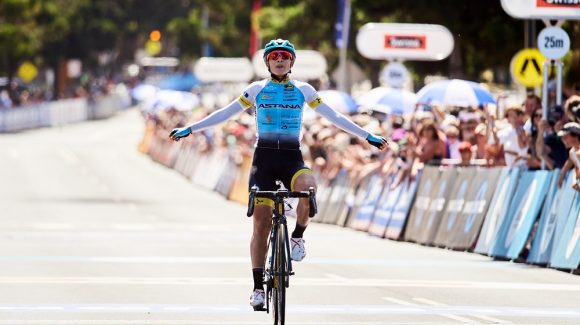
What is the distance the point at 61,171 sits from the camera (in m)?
51.6

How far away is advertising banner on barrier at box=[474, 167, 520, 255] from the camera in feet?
68.6

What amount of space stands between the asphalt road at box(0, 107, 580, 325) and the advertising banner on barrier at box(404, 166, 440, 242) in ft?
1.40

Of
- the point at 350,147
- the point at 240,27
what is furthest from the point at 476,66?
the point at 240,27

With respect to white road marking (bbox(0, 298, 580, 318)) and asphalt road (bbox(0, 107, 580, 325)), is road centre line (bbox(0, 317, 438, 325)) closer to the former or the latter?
asphalt road (bbox(0, 107, 580, 325))

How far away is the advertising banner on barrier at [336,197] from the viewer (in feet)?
96.2

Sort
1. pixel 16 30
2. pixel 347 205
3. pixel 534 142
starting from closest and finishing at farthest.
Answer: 1. pixel 534 142
2. pixel 347 205
3. pixel 16 30

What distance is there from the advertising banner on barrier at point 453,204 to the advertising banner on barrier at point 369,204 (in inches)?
126

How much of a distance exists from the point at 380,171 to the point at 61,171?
84.9ft

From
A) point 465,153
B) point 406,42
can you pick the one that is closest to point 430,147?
point 465,153

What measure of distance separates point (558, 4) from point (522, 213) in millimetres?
3153

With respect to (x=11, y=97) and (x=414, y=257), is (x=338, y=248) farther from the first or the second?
(x=11, y=97)

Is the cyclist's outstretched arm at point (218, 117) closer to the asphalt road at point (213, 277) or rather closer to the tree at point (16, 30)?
the asphalt road at point (213, 277)

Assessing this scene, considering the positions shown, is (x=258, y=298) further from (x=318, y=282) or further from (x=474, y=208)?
(x=474, y=208)

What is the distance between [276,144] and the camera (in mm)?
12883
